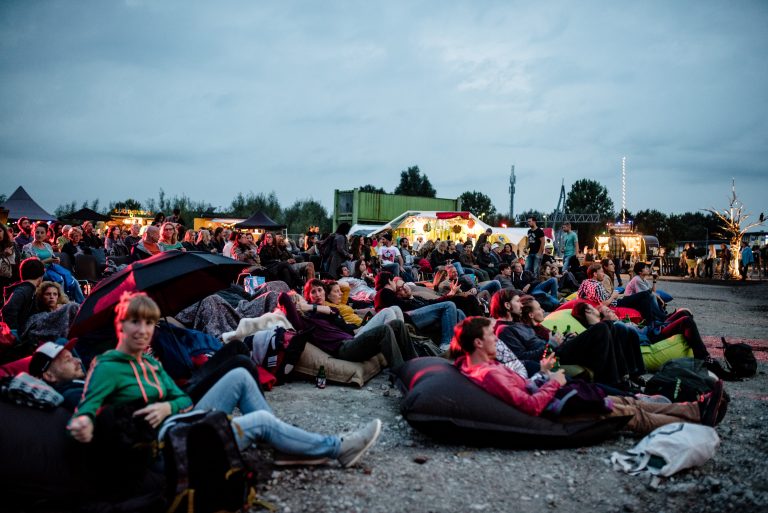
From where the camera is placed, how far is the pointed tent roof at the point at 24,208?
64.7 ft

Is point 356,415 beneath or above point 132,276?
beneath

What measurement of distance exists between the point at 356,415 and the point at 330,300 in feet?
9.08

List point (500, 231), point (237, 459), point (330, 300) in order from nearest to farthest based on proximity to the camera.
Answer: point (237, 459)
point (330, 300)
point (500, 231)

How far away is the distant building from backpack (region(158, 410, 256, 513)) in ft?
111

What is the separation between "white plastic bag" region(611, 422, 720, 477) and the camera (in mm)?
3619

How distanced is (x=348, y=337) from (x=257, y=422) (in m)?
3.10

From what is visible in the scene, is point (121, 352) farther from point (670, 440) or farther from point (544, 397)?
point (670, 440)

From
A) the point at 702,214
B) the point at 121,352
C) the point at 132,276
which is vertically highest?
the point at 702,214

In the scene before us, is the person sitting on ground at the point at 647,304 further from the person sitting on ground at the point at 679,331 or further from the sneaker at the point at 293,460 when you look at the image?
the sneaker at the point at 293,460

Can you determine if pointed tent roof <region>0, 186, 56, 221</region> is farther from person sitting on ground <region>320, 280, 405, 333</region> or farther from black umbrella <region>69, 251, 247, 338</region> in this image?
black umbrella <region>69, 251, 247, 338</region>

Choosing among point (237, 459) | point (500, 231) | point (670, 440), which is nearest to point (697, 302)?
point (500, 231)

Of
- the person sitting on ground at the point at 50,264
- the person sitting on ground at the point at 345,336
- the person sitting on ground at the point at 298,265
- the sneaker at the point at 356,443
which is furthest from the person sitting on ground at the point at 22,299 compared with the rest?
the person sitting on ground at the point at 298,265

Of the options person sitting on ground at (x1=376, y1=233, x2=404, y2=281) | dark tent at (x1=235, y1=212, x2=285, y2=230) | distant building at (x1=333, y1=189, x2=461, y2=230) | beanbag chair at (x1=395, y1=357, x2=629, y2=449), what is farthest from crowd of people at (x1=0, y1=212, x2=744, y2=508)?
distant building at (x1=333, y1=189, x2=461, y2=230)

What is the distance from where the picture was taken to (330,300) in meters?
7.50
